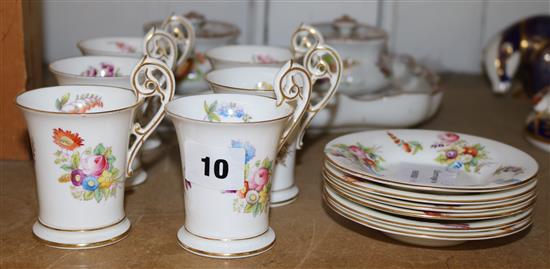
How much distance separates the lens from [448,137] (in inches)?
51.6

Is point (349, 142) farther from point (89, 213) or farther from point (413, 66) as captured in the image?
point (413, 66)

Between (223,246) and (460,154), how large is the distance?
0.40 metres

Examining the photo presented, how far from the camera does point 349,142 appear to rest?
125 centimetres

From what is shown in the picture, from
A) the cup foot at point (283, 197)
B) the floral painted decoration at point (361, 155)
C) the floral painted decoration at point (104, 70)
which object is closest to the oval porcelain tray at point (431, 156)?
the floral painted decoration at point (361, 155)

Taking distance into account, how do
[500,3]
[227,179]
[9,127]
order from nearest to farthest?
[227,179], [9,127], [500,3]

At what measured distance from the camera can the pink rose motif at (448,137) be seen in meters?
1.30

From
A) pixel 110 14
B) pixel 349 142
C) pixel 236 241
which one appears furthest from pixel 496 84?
pixel 236 241

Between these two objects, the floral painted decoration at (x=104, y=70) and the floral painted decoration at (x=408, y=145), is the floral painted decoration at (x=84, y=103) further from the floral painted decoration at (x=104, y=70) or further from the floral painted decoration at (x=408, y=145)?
the floral painted decoration at (x=408, y=145)

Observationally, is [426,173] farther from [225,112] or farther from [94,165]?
[94,165]

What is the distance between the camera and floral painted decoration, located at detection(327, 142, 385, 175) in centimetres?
117

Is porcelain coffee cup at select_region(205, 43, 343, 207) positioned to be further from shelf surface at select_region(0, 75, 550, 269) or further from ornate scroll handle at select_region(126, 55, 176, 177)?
ornate scroll handle at select_region(126, 55, 176, 177)

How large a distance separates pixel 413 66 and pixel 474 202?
0.77 meters

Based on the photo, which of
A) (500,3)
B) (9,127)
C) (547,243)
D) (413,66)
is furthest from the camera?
(500,3)

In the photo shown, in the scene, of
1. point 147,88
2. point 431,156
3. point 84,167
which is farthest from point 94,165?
point 431,156
